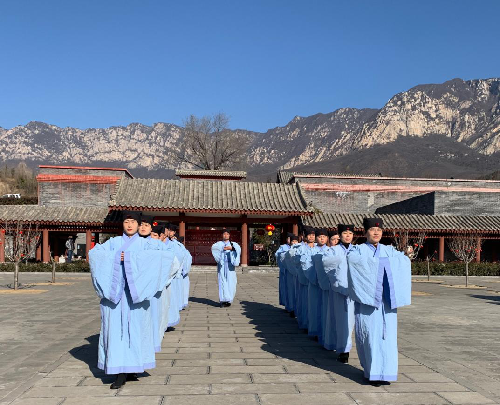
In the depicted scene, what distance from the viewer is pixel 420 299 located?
538 inches

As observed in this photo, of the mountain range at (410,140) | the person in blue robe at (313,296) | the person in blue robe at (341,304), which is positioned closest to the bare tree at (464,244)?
the person in blue robe at (313,296)

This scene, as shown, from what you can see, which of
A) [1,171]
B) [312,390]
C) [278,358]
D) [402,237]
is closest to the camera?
[312,390]

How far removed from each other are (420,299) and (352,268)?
29.7 feet

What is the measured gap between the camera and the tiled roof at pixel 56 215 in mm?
25688

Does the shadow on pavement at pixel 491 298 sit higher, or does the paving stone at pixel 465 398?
the paving stone at pixel 465 398

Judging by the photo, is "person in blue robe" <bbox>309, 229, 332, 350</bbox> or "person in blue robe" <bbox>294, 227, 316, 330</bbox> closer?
"person in blue robe" <bbox>309, 229, 332, 350</bbox>

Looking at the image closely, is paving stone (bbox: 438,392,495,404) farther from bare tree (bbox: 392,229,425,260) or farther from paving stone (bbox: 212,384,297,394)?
bare tree (bbox: 392,229,425,260)

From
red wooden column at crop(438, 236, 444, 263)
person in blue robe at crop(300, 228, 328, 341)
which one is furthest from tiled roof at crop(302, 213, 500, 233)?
person in blue robe at crop(300, 228, 328, 341)

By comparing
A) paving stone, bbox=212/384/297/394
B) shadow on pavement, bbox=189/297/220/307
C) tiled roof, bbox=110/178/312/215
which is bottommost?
shadow on pavement, bbox=189/297/220/307

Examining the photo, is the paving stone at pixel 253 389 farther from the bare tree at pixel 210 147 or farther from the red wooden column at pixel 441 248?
the bare tree at pixel 210 147

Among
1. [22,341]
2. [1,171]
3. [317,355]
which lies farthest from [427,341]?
[1,171]

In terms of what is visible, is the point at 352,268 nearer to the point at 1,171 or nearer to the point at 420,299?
the point at 420,299

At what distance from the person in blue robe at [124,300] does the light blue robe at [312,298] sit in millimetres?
3111

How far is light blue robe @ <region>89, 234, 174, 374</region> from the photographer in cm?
Result: 519
